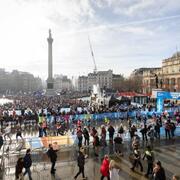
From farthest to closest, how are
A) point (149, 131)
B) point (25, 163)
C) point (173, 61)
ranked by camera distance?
1. point (173, 61)
2. point (149, 131)
3. point (25, 163)

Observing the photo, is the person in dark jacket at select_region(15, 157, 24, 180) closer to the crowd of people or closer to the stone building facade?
the crowd of people

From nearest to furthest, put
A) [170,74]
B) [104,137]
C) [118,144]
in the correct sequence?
[118,144] → [104,137] → [170,74]

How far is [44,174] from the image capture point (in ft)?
46.2

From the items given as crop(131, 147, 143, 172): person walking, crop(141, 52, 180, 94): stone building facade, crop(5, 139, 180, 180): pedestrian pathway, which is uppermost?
crop(141, 52, 180, 94): stone building facade

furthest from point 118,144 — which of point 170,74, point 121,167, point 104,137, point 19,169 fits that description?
point 170,74

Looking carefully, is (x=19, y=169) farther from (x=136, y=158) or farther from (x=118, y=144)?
(x=118, y=144)

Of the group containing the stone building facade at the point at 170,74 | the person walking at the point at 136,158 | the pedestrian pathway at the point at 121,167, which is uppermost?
the stone building facade at the point at 170,74

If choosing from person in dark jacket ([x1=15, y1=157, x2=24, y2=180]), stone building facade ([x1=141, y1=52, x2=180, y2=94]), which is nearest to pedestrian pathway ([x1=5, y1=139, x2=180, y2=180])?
person in dark jacket ([x1=15, y1=157, x2=24, y2=180])

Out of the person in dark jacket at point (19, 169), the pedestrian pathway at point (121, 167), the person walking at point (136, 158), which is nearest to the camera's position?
the person in dark jacket at point (19, 169)

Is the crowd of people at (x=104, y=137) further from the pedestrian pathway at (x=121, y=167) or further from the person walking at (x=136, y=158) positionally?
the pedestrian pathway at (x=121, y=167)

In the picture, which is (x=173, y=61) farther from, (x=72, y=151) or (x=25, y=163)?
(x=25, y=163)

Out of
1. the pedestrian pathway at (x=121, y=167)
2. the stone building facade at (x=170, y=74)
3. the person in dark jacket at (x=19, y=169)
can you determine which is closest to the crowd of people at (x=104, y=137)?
the person in dark jacket at (x=19, y=169)

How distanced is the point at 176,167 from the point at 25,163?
7808mm

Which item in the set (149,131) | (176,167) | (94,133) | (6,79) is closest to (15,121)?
(94,133)
